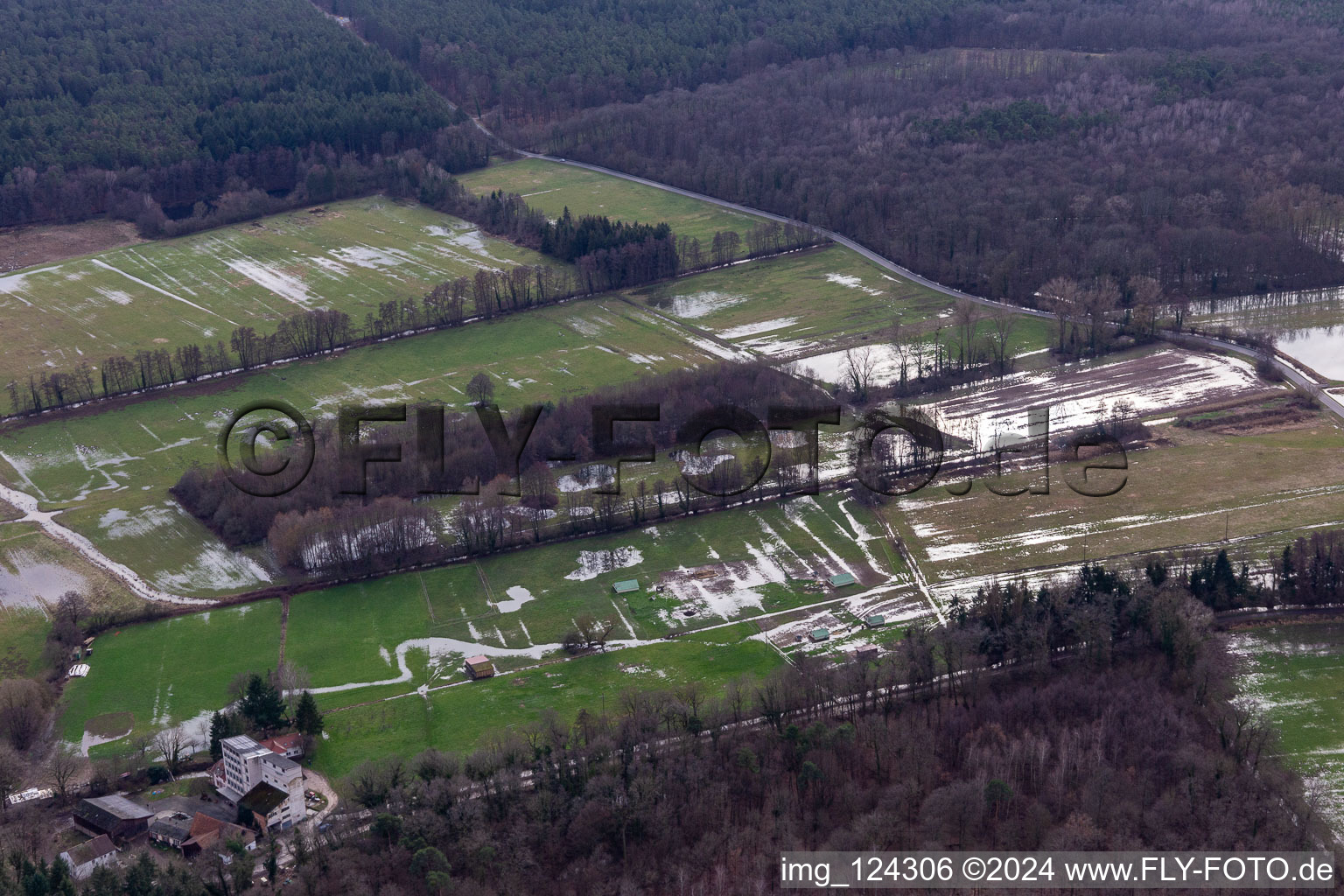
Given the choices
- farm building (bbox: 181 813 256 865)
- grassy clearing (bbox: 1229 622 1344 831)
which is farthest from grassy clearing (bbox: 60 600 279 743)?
grassy clearing (bbox: 1229 622 1344 831)

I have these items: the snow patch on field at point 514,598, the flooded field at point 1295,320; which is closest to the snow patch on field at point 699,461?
the snow patch on field at point 514,598

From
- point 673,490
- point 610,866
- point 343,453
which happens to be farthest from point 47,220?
point 610,866

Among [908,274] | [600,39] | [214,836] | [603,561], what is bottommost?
[214,836]

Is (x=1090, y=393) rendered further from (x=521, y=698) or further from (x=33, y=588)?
(x=33, y=588)

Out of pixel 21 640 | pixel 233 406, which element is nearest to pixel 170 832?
pixel 21 640

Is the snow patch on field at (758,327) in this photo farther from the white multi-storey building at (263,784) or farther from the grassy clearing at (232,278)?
the white multi-storey building at (263,784)

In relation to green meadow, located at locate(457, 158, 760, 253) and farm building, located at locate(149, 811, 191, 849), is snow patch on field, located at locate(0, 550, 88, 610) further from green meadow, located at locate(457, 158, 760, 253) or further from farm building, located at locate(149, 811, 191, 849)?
green meadow, located at locate(457, 158, 760, 253)

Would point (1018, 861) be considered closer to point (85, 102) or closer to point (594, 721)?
point (594, 721)
